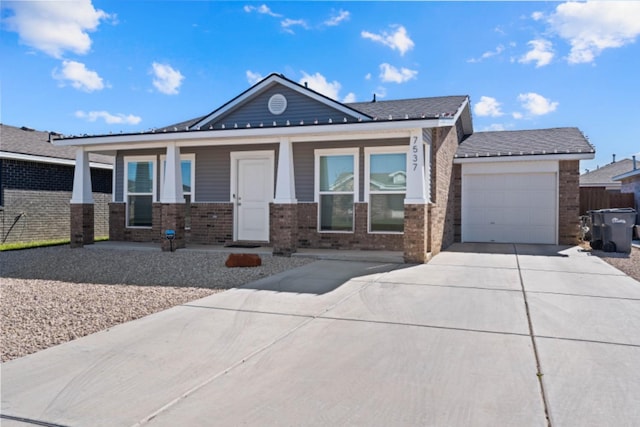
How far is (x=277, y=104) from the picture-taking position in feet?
42.7

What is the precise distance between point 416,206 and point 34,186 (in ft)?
42.2

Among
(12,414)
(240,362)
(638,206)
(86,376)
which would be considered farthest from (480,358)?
(638,206)

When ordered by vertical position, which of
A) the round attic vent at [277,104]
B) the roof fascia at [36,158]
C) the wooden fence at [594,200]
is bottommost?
the wooden fence at [594,200]

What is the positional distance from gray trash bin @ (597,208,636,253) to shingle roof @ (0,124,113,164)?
1724 centimetres

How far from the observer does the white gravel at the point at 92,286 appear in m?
4.90

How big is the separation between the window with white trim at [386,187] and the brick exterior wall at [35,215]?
11.3 m

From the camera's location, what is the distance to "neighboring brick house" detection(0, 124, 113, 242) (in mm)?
14031

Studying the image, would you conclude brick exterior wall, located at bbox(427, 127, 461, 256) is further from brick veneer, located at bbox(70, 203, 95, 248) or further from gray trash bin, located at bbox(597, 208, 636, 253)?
brick veneer, located at bbox(70, 203, 95, 248)

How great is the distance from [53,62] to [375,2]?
29.2 feet

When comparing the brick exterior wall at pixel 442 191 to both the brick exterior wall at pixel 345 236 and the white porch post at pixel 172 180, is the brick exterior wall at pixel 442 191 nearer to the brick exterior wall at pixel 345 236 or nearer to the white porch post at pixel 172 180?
the brick exterior wall at pixel 345 236

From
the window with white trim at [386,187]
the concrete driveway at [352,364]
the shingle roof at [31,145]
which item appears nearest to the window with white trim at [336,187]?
the window with white trim at [386,187]

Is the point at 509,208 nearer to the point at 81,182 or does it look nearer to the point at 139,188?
the point at 139,188

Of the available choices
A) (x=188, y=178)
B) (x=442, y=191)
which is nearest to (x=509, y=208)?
(x=442, y=191)

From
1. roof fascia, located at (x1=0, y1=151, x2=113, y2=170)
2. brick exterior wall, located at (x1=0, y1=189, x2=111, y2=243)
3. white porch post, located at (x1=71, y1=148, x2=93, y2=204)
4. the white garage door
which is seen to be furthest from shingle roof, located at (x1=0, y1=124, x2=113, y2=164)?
the white garage door
